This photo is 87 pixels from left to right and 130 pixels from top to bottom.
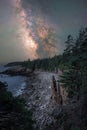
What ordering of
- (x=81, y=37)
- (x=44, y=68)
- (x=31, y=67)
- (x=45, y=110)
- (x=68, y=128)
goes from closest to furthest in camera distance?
1. (x=68, y=128)
2. (x=45, y=110)
3. (x=81, y=37)
4. (x=44, y=68)
5. (x=31, y=67)

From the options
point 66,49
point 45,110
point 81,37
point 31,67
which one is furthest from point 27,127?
point 31,67

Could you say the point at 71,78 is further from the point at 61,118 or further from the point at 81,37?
the point at 81,37

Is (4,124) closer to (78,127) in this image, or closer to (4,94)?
(4,94)

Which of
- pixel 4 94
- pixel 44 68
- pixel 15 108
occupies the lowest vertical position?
pixel 15 108

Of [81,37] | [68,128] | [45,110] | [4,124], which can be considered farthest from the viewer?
[81,37]

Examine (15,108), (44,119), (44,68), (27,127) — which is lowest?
(44,119)

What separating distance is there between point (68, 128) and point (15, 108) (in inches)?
409

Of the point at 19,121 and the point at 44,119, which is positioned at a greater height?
the point at 19,121

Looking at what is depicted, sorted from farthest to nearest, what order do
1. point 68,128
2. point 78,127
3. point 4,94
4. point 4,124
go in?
1. point 68,128
2. point 78,127
3. point 4,94
4. point 4,124

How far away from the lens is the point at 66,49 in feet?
291

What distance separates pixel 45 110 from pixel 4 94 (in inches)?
986

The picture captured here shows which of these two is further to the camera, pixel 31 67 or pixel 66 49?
pixel 31 67

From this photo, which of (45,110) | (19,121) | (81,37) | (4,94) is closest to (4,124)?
(19,121)

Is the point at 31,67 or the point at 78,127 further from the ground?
the point at 31,67
